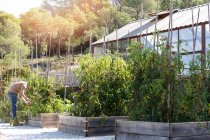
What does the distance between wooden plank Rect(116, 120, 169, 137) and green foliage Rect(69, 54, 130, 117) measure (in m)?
1.57

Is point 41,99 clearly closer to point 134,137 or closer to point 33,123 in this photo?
point 33,123

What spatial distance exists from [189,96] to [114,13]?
27983 mm

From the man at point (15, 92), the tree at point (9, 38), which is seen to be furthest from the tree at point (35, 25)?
the man at point (15, 92)

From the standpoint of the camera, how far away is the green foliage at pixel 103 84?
7285 mm

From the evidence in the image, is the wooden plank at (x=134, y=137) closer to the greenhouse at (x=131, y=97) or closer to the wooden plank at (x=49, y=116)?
the greenhouse at (x=131, y=97)

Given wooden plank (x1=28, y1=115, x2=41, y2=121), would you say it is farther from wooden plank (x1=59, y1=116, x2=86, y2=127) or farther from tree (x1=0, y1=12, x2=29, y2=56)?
tree (x1=0, y1=12, x2=29, y2=56)

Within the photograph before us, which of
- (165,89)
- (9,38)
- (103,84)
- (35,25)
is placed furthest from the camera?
(35,25)

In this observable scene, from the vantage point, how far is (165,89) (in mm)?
5246

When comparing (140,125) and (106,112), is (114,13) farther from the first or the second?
(140,125)

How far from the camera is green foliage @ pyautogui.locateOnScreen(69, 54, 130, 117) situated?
23.9ft

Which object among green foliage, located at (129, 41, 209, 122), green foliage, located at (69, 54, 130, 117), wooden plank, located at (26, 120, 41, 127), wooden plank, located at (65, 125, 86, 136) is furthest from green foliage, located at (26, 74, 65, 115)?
green foliage, located at (129, 41, 209, 122)

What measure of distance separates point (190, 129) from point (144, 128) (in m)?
0.60

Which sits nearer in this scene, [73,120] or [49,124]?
[73,120]

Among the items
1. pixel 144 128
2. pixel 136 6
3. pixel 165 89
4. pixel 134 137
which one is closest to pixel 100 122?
pixel 134 137
